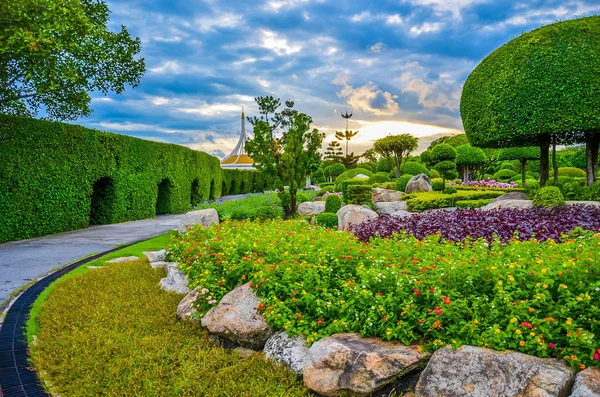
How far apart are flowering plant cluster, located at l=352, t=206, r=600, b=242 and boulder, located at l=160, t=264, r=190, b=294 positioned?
3.05 metres

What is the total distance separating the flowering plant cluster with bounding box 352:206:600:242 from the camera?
6.54 m

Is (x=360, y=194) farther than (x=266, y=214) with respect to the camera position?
Yes

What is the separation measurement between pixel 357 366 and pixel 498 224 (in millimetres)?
5209

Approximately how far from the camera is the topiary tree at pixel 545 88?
10633 millimetres

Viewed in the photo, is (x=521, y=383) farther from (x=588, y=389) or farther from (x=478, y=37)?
(x=478, y=37)

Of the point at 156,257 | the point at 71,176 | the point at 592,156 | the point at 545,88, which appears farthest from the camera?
the point at 592,156

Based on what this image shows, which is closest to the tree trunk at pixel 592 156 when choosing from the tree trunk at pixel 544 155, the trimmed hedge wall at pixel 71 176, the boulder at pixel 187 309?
the tree trunk at pixel 544 155

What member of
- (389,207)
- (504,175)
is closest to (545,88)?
(389,207)

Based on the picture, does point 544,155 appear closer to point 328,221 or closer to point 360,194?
point 360,194

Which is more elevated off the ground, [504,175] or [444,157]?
[444,157]

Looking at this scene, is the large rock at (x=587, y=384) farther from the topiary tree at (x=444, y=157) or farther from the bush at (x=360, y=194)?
the topiary tree at (x=444, y=157)

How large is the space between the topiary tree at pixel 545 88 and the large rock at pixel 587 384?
1067cm

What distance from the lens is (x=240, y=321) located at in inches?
152

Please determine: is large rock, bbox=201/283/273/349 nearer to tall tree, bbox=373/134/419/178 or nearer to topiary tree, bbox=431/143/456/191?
topiary tree, bbox=431/143/456/191
